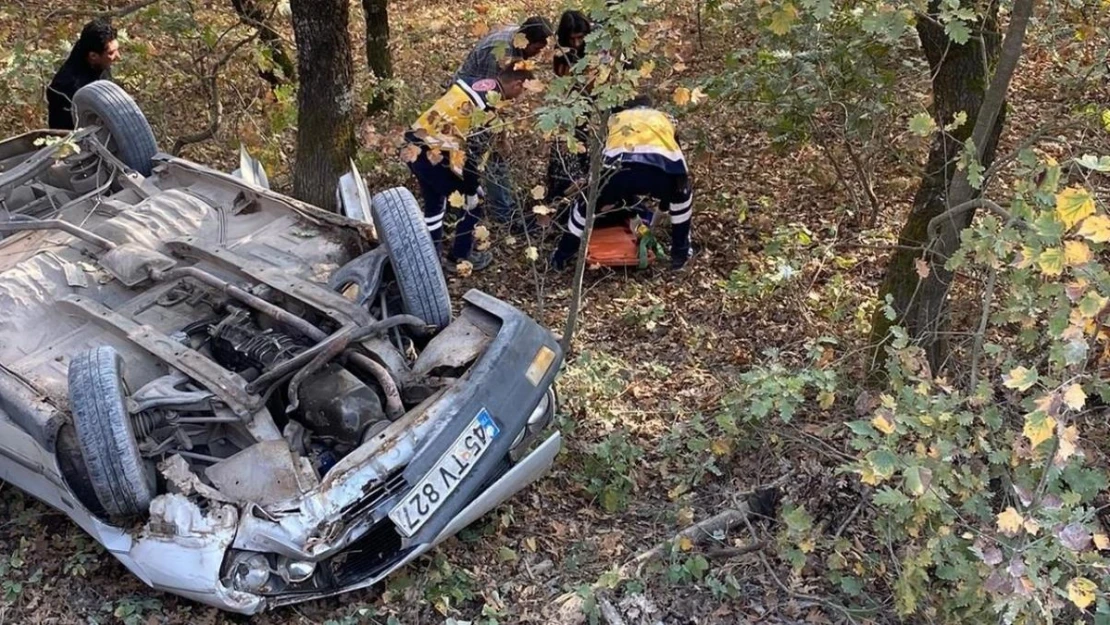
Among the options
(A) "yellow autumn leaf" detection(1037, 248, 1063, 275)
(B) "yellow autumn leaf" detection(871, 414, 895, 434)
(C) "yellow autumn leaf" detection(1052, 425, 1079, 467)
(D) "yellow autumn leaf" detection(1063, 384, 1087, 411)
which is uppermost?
(A) "yellow autumn leaf" detection(1037, 248, 1063, 275)

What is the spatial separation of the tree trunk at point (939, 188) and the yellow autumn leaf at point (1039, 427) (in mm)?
1384

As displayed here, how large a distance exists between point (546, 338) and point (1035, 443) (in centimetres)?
206

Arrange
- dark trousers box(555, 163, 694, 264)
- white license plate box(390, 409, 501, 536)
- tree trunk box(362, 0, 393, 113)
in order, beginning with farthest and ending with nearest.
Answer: tree trunk box(362, 0, 393, 113)
dark trousers box(555, 163, 694, 264)
white license plate box(390, 409, 501, 536)

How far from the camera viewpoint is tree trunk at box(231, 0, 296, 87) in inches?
282

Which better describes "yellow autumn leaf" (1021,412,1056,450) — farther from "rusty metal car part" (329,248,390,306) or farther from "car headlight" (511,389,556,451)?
"rusty metal car part" (329,248,390,306)

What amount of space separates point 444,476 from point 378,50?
5.46 meters

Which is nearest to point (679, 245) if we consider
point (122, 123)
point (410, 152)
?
point (410, 152)

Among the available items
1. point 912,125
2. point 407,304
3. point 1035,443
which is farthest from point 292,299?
point 1035,443

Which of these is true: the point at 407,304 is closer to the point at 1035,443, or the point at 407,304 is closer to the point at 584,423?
the point at 584,423

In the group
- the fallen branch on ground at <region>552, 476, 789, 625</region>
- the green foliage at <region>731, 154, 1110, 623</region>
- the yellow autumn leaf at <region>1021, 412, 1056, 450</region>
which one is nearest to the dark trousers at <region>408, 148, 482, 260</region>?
the fallen branch on ground at <region>552, 476, 789, 625</region>

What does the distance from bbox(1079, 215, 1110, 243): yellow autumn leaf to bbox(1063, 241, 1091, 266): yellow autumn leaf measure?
121 mm

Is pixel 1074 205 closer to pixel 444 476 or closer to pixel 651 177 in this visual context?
pixel 444 476

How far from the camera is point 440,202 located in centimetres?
628

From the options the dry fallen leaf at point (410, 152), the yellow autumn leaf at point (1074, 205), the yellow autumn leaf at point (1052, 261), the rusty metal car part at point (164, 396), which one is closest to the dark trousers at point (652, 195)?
the dry fallen leaf at point (410, 152)
